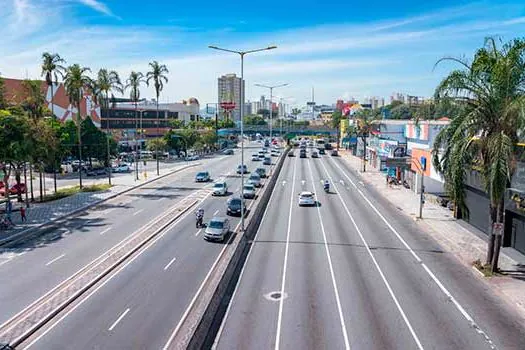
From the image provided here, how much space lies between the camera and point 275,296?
2305 cm

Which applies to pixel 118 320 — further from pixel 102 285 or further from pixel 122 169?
pixel 122 169

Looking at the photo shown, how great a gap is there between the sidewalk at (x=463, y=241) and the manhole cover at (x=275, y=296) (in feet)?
35.8

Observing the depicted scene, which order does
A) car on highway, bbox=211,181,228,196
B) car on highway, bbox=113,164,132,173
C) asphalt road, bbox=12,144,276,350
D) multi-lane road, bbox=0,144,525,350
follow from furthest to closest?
car on highway, bbox=113,164,132,173
car on highway, bbox=211,181,228,196
multi-lane road, bbox=0,144,525,350
asphalt road, bbox=12,144,276,350

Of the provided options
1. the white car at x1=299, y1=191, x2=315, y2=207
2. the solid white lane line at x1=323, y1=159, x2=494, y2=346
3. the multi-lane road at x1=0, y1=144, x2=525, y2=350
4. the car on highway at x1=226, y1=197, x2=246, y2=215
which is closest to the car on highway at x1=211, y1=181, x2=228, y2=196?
the white car at x1=299, y1=191, x2=315, y2=207

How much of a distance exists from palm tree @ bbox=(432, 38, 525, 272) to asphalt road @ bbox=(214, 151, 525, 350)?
4970mm

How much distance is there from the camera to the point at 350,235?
36.3 meters

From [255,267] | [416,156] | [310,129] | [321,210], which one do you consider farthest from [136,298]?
[310,129]

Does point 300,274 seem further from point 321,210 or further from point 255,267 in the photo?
point 321,210

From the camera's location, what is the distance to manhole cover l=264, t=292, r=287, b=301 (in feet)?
74.7

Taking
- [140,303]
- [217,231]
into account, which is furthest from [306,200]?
[140,303]

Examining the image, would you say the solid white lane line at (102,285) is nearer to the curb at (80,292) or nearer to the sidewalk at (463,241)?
the curb at (80,292)

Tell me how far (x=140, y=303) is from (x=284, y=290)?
7011mm

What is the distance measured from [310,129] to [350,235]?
6090 inches

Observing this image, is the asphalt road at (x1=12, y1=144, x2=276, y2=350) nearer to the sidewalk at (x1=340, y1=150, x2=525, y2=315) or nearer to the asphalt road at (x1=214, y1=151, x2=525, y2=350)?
the asphalt road at (x1=214, y1=151, x2=525, y2=350)
